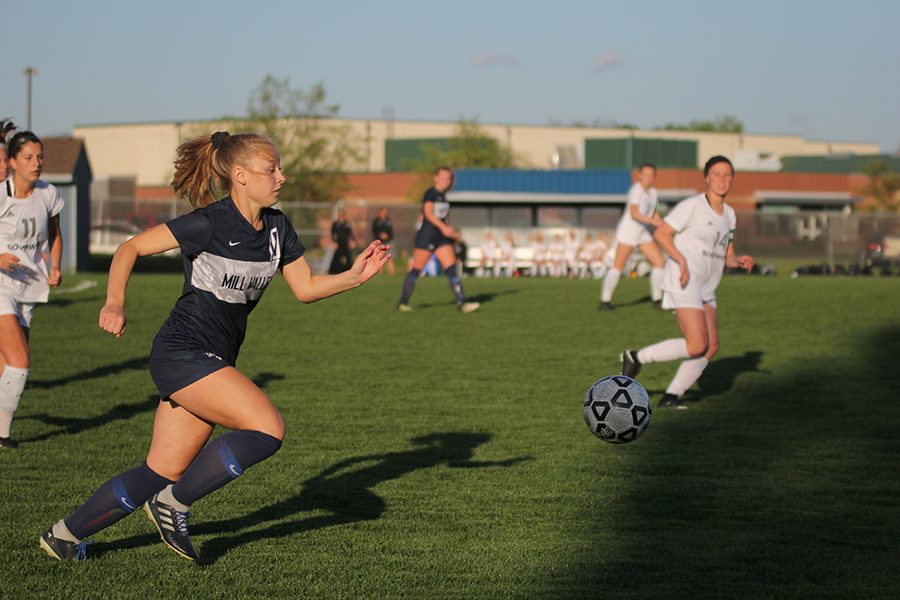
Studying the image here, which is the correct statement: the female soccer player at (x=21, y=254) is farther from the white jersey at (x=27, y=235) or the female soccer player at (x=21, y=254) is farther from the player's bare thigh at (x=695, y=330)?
the player's bare thigh at (x=695, y=330)

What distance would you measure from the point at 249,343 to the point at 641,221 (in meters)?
6.50

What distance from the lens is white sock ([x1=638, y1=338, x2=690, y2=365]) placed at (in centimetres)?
997

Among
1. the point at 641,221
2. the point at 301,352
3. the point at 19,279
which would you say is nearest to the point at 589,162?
the point at 641,221

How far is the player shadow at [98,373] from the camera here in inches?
456

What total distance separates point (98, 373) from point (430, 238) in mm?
6682

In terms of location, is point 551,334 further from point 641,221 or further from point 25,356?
point 25,356

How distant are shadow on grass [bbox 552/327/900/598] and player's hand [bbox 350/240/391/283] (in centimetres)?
152

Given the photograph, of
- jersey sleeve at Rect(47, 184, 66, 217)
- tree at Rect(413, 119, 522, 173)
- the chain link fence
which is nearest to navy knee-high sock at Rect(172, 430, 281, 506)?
jersey sleeve at Rect(47, 184, 66, 217)

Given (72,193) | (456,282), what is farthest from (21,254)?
(72,193)

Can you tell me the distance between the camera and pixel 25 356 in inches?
329

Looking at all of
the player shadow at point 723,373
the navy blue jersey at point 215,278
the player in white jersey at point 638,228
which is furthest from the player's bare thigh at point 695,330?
the player in white jersey at point 638,228

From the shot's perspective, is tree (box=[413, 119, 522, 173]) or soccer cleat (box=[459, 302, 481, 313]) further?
tree (box=[413, 119, 522, 173])

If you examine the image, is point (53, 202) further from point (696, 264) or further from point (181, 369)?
point (696, 264)

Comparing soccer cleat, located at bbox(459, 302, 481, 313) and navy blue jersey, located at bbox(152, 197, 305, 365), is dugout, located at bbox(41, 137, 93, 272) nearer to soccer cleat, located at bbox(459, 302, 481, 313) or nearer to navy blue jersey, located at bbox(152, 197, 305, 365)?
soccer cleat, located at bbox(459, 302, 481, 313)
